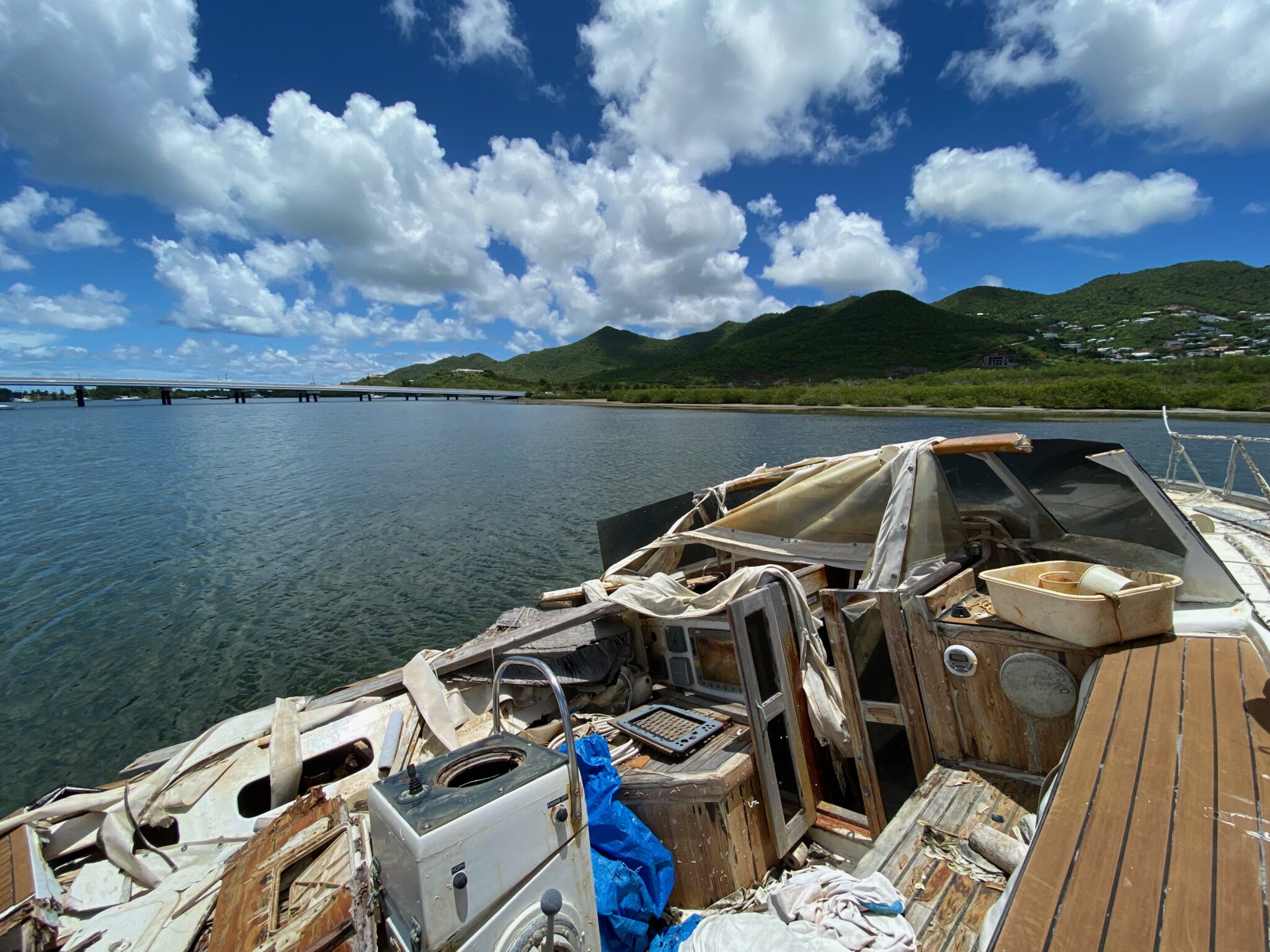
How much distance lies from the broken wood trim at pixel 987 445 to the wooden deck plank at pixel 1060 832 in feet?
7.11

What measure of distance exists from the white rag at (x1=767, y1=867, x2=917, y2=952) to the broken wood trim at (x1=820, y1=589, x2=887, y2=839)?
52.4 inches

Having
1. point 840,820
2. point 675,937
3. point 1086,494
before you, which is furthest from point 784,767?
point 1086,494

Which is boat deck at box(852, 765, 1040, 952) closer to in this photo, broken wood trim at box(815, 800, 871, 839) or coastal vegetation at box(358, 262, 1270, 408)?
broken wood trim at box(815, 800, 871, 839)

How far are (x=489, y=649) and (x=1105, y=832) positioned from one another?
16.6 feet

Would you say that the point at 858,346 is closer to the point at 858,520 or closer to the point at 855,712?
the point at 858,520

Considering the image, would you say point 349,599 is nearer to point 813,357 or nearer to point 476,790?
point 476,790

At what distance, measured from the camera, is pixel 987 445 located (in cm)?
489

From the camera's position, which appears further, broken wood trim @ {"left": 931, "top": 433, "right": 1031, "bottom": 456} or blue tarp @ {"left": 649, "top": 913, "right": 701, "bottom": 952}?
broken wood trim @ {"left": 931, "top": 433, "right": 1031, "bottom": 456}

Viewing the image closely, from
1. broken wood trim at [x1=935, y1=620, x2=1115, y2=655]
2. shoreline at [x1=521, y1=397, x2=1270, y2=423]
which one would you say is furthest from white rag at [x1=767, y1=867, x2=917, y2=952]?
shoreline at [x1=521, y1=397, x2=1270, y2=423]

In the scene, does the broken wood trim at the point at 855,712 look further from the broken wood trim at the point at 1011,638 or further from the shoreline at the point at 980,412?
the shoreline at the point at 980,412

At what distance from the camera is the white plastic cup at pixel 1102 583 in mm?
Answer: 3402

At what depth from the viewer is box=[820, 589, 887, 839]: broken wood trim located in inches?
175

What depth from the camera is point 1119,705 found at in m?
2.85

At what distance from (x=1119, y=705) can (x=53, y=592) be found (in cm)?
1856
